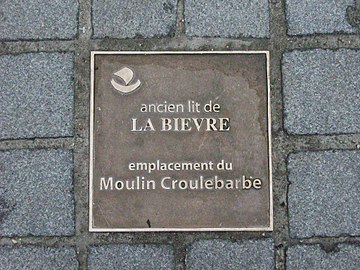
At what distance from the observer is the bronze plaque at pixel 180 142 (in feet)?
6.51

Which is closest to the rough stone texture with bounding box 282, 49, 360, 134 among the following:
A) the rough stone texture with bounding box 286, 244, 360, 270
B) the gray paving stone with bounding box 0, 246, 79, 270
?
the rough stone texture with bounding box 286, 244, 360, 270

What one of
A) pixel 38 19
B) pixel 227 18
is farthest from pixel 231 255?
pixel 38 19

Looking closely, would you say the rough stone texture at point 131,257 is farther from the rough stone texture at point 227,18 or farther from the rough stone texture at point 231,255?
the rough stone texture at point 227,18

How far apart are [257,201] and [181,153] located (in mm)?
381

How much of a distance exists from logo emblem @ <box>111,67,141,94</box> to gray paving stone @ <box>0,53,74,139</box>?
8.0 inches

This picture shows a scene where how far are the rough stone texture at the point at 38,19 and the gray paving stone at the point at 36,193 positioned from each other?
515mm

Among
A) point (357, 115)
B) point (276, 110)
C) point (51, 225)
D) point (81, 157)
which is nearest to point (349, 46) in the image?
point (357, 115)

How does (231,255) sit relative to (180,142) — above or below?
below

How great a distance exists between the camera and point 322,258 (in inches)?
78.3

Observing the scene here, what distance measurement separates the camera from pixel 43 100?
2.05m

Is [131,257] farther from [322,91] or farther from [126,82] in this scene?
[322,91]

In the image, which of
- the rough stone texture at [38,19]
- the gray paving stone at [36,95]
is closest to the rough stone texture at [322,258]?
the gray paving stone at [36,95]

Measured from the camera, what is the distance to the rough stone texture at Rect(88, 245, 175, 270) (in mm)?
1987

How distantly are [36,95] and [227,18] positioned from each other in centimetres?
91
